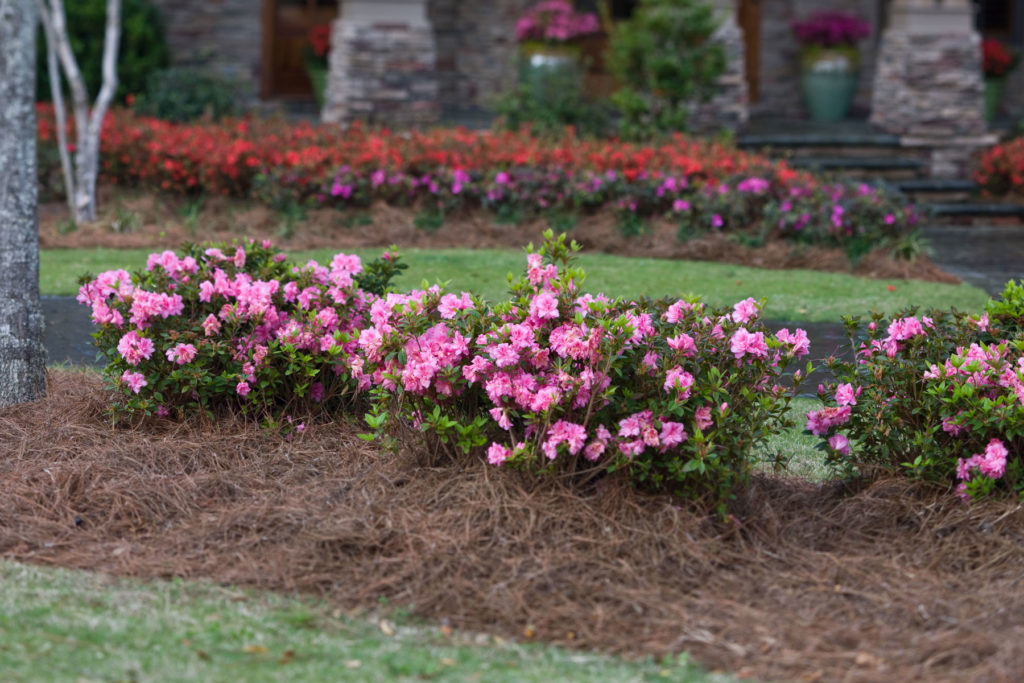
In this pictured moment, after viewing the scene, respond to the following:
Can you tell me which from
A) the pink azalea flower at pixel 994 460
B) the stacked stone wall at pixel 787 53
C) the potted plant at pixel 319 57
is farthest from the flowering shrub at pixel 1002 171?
the pink azalea flower at pixel 994 460

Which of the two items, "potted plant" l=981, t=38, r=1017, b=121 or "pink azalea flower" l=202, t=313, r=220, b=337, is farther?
"potted plant" l=981, t=38, r=1017, b=121

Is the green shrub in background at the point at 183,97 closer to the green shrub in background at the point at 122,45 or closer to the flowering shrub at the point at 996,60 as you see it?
the green shrub in background at the point at 122,45

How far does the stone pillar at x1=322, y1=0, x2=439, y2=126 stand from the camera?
1419cm

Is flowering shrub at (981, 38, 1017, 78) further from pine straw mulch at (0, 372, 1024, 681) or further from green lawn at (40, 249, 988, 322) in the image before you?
pine straw mulch at (0, 372, 1024, 681)

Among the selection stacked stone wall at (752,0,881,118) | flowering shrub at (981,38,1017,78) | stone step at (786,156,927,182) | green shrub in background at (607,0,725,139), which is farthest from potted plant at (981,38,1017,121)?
green shrub in background at (607,0,725,139)

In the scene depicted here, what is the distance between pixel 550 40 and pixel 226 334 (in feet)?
32.5

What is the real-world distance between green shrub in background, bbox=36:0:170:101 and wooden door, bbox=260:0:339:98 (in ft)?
4.90

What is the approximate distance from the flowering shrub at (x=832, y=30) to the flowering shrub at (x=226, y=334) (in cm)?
1162

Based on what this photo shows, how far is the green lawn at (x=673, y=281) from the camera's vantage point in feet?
27.1

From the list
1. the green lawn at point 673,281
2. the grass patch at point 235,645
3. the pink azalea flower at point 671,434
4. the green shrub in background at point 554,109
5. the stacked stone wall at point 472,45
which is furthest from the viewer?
the stacked stone wall at point 472,45

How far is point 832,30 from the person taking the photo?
15.6 metres

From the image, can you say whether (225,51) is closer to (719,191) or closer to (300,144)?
(300,144)

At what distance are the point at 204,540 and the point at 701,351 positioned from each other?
5.87ft

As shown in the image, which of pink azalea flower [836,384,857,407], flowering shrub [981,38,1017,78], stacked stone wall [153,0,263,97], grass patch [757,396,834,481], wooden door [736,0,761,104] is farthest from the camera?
wooden door [736,0,761,104]
